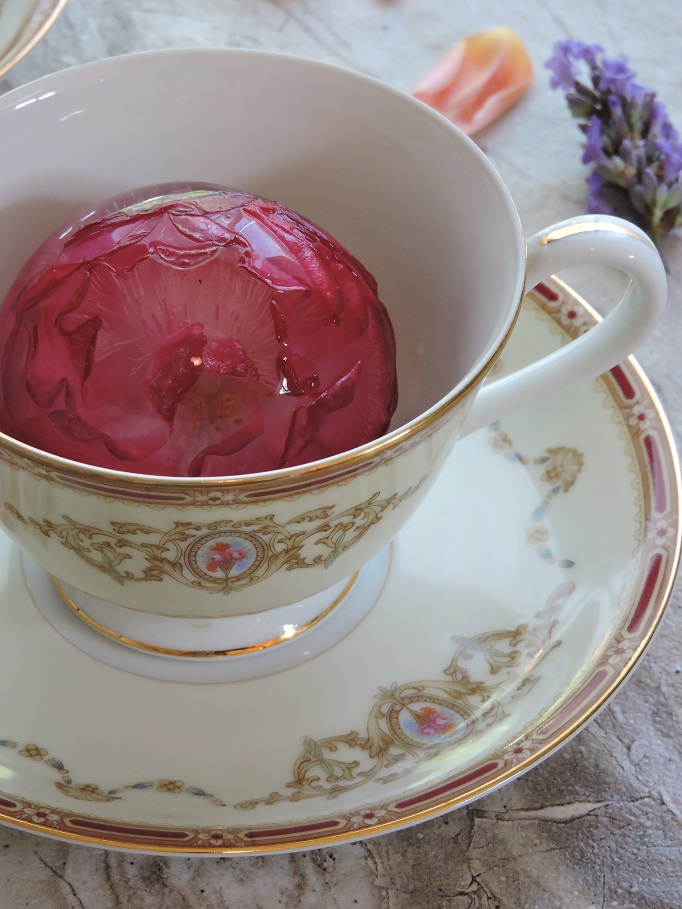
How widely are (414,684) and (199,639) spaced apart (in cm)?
10

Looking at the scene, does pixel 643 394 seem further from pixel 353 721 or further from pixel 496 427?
pixel 353 721

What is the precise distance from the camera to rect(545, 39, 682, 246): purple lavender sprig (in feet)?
2.53

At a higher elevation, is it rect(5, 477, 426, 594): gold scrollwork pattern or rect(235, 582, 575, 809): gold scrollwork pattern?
rect(5, 477, 426, 594): gold scrollwork pattern

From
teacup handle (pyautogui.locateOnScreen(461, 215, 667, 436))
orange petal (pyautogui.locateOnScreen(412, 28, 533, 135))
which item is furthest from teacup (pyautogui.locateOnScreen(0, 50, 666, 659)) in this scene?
orange petal (pyautogui.locateOnScreen(412, 28, 533, 135))

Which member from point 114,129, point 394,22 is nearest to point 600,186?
point 394,22

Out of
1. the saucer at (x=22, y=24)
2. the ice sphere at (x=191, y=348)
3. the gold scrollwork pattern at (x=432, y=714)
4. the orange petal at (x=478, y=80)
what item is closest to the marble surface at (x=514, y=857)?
the gold scrollwork pattern at (x=432, y=714)

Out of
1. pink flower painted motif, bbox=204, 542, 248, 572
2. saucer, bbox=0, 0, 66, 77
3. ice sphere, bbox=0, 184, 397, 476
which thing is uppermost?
saucer, bbox=0, 0, 66, 77

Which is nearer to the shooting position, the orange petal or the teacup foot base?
the teacup foot base

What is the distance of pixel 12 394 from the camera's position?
448 mm

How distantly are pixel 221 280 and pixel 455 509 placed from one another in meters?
0.19

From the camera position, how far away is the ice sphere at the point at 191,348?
0.43 meters

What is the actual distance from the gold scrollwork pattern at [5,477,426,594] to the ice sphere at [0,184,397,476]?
0.15 feet

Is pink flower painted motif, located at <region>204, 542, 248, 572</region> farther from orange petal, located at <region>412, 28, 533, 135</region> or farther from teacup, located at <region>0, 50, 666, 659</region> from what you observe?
orange petal, located at <region>412, 28, 533, 135</region>

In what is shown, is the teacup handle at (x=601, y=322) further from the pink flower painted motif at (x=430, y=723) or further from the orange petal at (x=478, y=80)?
the orange petal at (x=478, y=80)
